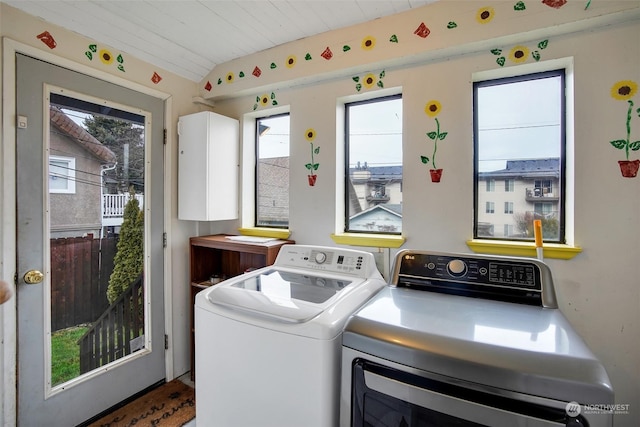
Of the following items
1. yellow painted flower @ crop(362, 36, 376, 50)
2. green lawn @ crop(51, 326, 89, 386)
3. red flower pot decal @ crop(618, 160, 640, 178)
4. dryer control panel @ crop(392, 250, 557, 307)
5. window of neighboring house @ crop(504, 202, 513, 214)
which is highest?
yellow painted flower @ crop(362, 36, 376, 50)

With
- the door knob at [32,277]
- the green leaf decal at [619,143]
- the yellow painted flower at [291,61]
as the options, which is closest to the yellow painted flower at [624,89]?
the green leaf decal at [619,143]

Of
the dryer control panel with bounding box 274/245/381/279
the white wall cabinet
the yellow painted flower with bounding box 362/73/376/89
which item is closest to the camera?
the dryer control panel with bounding box 274/245/381/279

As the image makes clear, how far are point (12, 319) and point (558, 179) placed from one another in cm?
288

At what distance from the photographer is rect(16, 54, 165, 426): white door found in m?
1.55

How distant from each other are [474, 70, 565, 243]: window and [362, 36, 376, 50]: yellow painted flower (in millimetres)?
643

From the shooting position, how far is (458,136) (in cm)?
163

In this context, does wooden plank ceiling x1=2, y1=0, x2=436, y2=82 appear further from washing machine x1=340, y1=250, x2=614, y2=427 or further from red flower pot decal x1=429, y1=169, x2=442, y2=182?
washing machine x1=340, y1=250, x2=614, y2=427

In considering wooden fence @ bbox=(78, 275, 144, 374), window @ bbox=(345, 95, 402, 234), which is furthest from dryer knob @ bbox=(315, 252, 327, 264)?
wooden fence @ bbox=(78, 275, 144, 374)

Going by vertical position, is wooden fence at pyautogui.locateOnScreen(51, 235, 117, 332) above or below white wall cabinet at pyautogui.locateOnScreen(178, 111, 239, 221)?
below

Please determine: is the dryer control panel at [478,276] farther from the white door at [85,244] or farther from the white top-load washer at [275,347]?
the white door at [85,244]

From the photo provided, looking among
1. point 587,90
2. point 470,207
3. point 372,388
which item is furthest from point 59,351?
point 587,90

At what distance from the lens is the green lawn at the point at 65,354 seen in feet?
5.46

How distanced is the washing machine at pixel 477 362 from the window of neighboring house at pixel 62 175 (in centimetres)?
178

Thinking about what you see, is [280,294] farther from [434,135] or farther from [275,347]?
[434,135]
